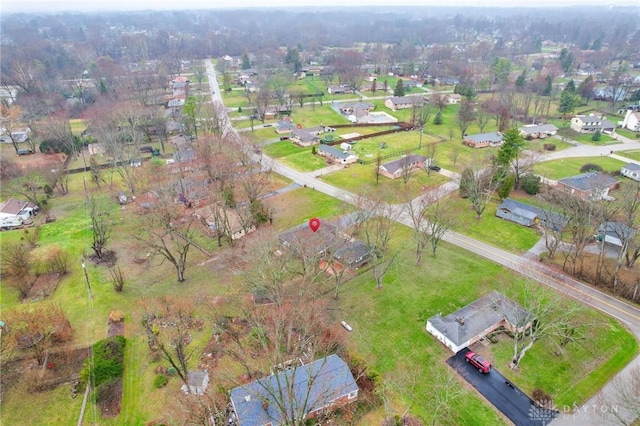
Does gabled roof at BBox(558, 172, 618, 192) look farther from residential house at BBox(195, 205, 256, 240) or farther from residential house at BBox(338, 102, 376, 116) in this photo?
residential house at BBox(338, 102, 376, 116)

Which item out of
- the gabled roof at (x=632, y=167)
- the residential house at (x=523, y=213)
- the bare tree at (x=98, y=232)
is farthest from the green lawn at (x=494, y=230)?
the bare tree at (x=98, y=232)

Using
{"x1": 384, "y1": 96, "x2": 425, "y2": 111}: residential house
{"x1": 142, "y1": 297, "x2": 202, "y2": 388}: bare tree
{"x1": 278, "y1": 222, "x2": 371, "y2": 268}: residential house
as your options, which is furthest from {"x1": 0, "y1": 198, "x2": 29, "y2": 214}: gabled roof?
{"x1": 384, "y1": 96, "x2": 425, "y2": 111}: residential house

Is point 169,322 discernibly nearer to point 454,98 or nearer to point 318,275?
point 318,275

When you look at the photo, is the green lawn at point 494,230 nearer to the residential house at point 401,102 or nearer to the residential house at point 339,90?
the residential house at point 401,102

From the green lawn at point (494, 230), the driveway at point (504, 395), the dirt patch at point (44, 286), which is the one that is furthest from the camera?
the green lawn at point (494, 230)

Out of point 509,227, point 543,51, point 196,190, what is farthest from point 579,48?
point 196,190

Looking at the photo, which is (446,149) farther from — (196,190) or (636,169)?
(196,190)

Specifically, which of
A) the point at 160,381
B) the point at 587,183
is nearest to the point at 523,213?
the point at 587,183
